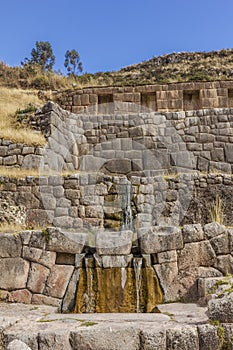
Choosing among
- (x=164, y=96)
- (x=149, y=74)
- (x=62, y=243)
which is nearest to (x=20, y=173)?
(x=62, y=243)

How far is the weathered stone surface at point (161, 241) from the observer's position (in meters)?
5.68

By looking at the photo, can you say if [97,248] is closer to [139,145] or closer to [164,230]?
[164,230]

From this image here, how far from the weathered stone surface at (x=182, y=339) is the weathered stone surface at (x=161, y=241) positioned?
6.02ft

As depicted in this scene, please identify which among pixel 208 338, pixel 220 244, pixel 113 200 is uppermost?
pixel 113 200

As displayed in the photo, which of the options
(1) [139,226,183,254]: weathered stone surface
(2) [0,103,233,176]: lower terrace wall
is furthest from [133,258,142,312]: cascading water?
(2) [0,103,233,176]: lower terrace wall

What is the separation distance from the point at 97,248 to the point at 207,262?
164 centimetres

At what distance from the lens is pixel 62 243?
570cm

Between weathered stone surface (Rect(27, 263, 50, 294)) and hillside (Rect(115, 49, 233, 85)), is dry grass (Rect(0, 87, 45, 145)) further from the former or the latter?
hillside (Rect(115, 49, 233, 85))

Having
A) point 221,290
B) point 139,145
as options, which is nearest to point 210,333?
point 221,290

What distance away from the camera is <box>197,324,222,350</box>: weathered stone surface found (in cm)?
390

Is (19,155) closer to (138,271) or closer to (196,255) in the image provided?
(138,271)

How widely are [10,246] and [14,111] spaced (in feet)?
27.7

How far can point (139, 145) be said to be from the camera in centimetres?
1112

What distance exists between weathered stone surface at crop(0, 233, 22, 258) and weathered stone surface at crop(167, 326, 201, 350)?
2669mm
